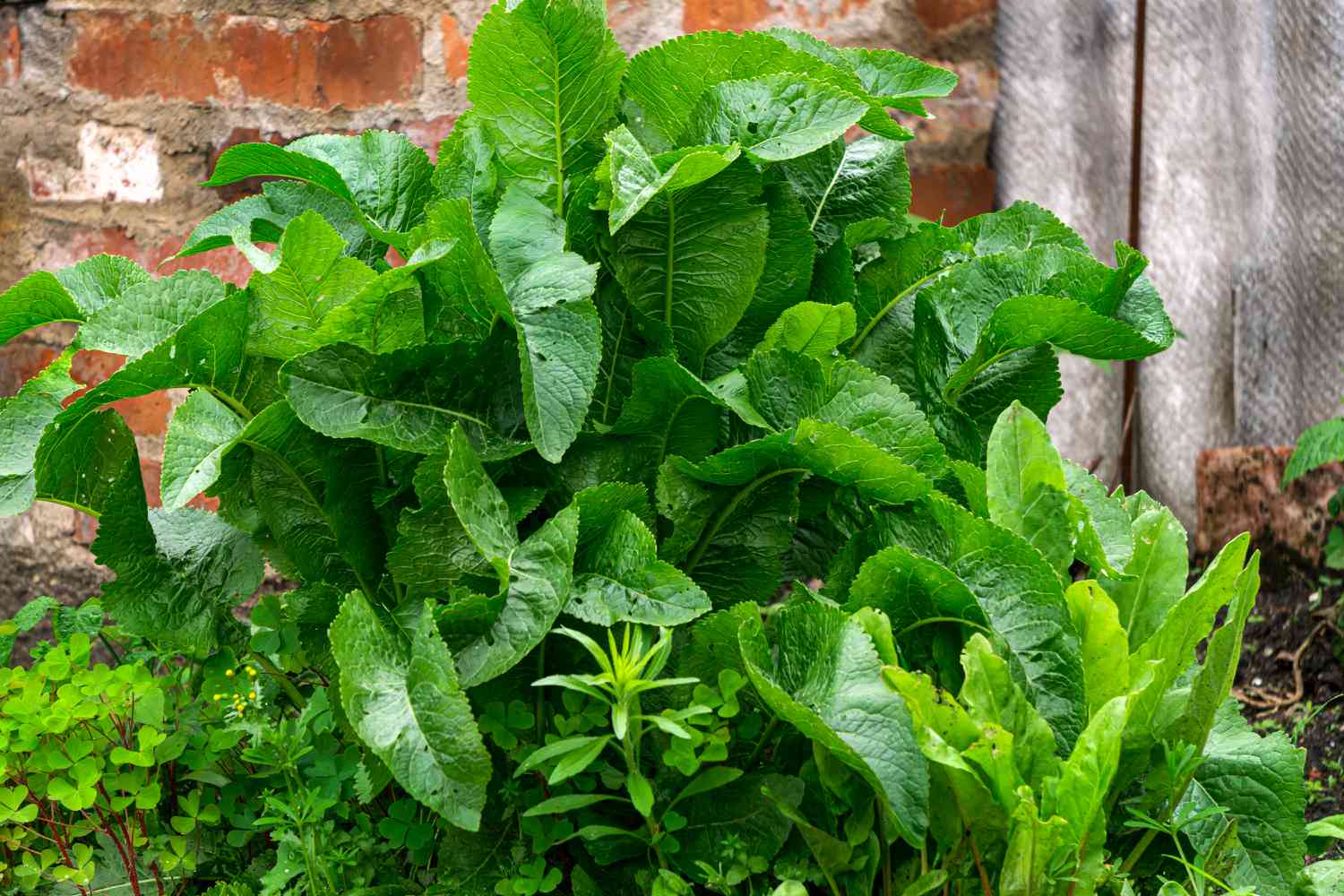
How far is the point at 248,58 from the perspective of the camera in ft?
6.70

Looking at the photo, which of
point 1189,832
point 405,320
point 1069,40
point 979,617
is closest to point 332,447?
point 405,320

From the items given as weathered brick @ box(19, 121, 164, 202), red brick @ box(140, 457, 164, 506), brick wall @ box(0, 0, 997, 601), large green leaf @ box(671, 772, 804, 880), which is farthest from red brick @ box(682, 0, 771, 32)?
large green leaf @ box(671, 772, 804, 880)

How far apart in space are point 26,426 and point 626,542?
0.55m

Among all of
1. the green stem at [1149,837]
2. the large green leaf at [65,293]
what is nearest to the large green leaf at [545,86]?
the large green leaf at [65,293]

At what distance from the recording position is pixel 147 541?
1.08 metres

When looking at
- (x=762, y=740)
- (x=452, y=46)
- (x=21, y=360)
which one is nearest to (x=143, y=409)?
(x=21, y=360)

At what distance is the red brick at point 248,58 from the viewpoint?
6.57 feet

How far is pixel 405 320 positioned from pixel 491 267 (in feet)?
0.28

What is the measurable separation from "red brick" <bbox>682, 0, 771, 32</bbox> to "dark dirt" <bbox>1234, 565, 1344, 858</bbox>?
121 centimetres

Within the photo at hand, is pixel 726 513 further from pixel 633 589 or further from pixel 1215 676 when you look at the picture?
pixel 1215 676

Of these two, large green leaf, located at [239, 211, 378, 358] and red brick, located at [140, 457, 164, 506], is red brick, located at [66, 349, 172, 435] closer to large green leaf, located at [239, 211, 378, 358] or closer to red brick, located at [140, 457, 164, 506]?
red brick, located at [140, 457, 164, 506]

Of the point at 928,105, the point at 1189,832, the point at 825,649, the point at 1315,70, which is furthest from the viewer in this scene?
the point at 928,105

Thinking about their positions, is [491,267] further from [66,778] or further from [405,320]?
[66,778]

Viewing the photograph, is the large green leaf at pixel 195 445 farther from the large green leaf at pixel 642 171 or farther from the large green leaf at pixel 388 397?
the large green leaf at pixel 642 171
